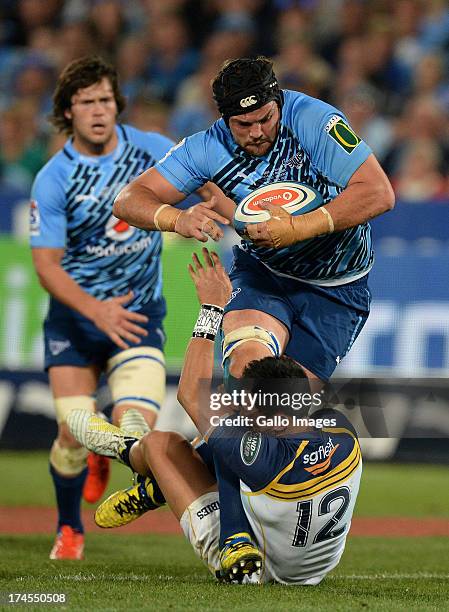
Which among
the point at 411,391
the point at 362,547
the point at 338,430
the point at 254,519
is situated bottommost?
the point at 411,391

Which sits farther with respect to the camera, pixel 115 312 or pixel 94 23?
pixel 94 23

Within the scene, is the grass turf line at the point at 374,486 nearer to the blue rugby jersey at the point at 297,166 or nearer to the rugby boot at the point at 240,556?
the blue rugby jersey at the point at 297,166

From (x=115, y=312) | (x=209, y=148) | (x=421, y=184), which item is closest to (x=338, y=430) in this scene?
(x=209, y=148)

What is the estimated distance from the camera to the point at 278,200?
571 cm

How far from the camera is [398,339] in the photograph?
11.6 metres

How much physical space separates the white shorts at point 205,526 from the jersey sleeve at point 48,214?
2395 millimetres

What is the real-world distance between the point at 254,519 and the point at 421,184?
7.85 meters

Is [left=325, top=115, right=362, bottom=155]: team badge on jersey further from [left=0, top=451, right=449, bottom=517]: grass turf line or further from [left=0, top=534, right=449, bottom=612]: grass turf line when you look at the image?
[left=0, top=451, right=449, bottom=517]: grass turf line

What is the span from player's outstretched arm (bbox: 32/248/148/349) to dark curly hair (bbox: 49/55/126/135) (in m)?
0.92

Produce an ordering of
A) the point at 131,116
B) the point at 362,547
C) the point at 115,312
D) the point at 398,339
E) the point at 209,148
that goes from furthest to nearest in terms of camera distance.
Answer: the point at 131,116
the point at 398,339
the point at 362,547
the point at 115,312
the point at 209,148

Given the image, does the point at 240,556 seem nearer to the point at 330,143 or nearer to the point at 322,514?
the point at 322,514

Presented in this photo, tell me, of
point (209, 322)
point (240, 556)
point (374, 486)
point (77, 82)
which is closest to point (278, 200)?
point (209, 322)

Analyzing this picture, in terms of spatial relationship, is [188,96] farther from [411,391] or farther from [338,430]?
[338,430]

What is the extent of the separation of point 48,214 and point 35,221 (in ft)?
0.34
